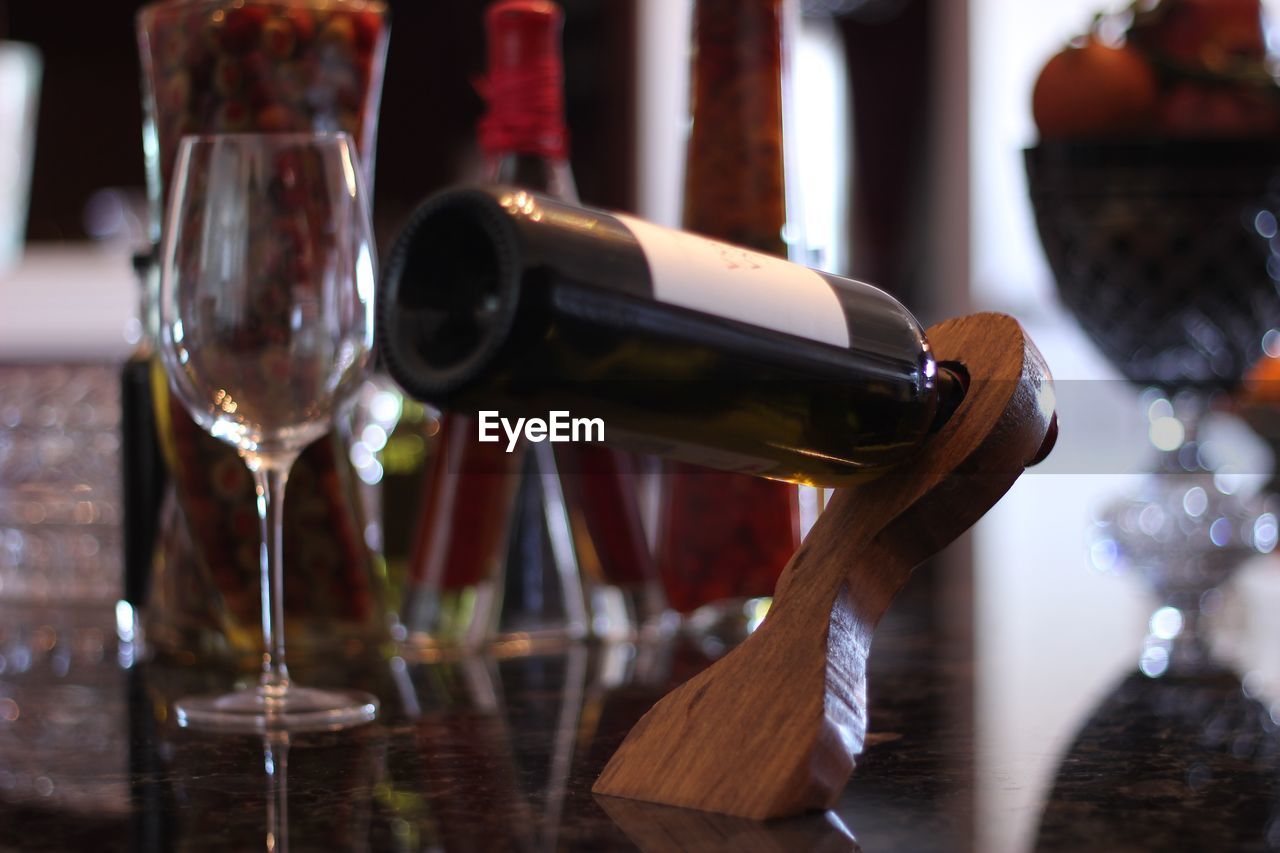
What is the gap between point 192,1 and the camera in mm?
644

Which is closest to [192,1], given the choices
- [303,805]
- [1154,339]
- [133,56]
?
[303,805]

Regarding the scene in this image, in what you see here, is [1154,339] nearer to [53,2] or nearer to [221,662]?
[221,662]

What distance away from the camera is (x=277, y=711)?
0.52m

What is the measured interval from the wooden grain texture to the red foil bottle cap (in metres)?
0.34

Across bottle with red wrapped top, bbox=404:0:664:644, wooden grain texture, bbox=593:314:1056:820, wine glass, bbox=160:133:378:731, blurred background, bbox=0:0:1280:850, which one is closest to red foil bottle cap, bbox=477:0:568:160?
bottle with red wrapped top, bbox=404:0:664:644

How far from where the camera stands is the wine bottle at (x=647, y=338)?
0.32 meters

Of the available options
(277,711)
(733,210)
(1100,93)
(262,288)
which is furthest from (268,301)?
(1100,93)

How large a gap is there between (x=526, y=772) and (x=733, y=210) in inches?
13.6

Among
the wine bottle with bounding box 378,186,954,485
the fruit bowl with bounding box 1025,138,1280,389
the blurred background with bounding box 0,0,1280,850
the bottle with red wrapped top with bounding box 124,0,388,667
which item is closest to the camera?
the wine bottle with bounding box 378,186,954,485

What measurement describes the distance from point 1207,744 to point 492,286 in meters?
0.27

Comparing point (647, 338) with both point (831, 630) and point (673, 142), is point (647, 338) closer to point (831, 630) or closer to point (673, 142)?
point (831, 630)

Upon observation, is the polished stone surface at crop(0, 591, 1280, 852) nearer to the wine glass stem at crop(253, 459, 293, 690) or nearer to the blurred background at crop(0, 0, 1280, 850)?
the wine glass stem at crop(253, 459, 293, 690)

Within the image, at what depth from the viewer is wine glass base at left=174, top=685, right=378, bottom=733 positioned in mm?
507

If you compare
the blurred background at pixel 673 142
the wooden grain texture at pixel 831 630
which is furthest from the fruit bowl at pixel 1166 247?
the blurred background at pixel 673 142
